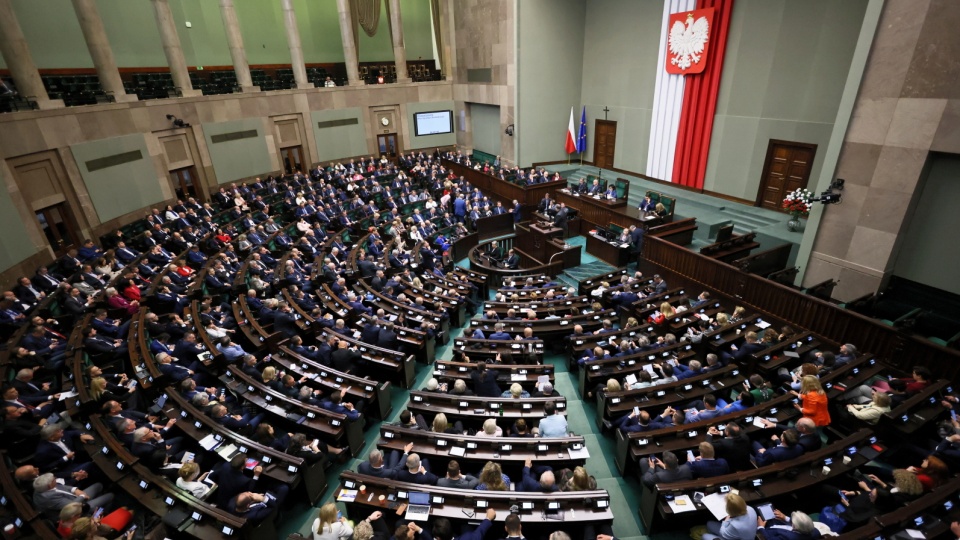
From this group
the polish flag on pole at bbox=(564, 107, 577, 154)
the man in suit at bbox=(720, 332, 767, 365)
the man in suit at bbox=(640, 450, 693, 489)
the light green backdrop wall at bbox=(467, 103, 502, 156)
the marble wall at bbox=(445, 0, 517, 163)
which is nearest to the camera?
the man in suit at bbox=(640, 450, 693, 489)

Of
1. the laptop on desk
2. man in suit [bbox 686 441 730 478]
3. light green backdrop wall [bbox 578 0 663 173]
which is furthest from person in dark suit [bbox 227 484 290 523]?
light green backdrop wall [bbox 578 0 663 173]

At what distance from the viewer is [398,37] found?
22953mm

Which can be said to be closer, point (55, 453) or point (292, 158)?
point (55, 453)

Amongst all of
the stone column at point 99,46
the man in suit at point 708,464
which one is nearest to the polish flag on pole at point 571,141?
the stone column at point 99,46

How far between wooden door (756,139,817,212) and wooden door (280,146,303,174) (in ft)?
65.1

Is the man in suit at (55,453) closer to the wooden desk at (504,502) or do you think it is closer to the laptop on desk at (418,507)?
the wooden desk at (504,502)

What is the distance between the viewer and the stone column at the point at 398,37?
22.3 meters

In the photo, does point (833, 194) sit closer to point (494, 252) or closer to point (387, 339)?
point (494, 252)

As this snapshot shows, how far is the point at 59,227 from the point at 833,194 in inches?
800

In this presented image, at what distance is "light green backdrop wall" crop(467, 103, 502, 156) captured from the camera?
23.6 metres

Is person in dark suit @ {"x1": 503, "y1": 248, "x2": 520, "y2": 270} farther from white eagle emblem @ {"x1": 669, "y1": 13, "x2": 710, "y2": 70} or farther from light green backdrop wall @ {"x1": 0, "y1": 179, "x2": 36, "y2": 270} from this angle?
light green backdrop wall @ {"x1": 0, "y1": 179, "x2": 36, "y2": 270}

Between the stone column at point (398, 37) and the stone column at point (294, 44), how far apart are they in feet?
15.5

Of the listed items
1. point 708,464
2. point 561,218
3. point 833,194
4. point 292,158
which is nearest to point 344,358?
point 708,464

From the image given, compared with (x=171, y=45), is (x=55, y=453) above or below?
below
